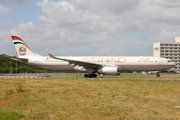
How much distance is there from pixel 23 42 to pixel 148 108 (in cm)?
3646

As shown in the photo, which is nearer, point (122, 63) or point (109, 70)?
point (109, 70)

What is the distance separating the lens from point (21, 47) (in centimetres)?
4500

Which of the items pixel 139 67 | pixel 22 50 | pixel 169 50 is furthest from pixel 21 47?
pixel 169 50

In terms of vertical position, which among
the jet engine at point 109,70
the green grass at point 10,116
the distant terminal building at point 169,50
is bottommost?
the green grass at point 10,116

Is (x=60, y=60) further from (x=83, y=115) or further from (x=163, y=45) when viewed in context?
(x=163, y=45)

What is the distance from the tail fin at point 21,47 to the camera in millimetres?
44906

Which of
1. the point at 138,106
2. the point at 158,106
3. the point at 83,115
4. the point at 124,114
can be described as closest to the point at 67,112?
the point at 83,115

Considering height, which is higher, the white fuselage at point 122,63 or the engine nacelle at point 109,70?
the white fuselage at point 122,63

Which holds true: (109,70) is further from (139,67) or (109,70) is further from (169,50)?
(169,50)

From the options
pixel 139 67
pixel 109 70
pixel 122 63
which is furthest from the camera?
pixel 139 67

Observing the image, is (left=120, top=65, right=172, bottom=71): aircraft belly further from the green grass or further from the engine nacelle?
the green grass

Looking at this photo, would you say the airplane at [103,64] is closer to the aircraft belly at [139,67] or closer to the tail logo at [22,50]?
the aircraft belly at [139,67]

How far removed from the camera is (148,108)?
12.1m

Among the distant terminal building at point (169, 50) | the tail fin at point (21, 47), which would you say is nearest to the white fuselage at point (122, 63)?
the tail fin at point (21, 47)
